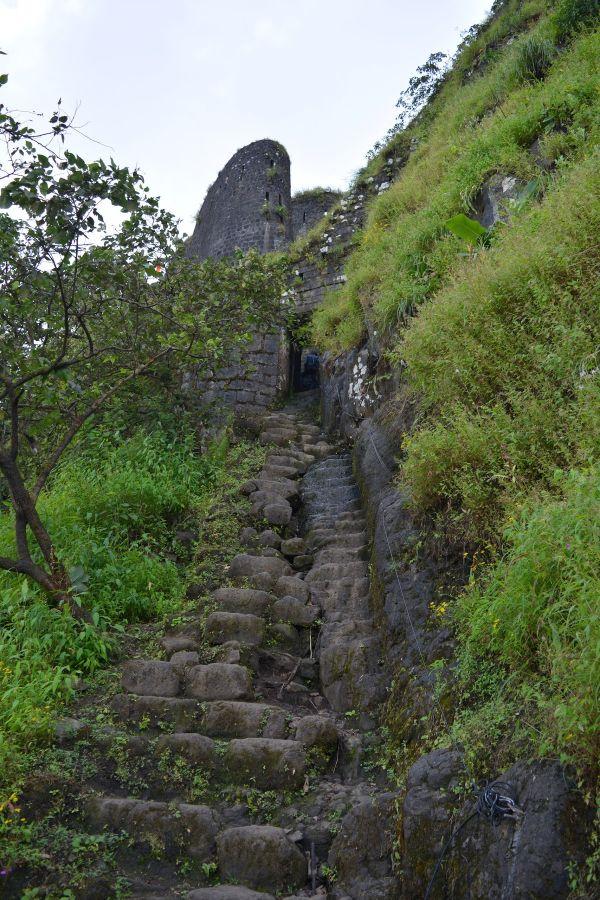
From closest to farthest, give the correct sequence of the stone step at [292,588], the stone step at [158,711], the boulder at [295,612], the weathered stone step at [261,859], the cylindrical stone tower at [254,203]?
the weathered stone step at [261,859], the stone step at [158,711], the boulder at [295,612], the stone step at [292,588], the cylindrical stone tower at [254,203]

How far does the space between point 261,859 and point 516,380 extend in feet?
9.68

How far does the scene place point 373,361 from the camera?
712cm

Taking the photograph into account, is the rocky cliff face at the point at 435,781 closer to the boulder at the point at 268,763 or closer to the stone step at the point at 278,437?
the boulder at the point at 268,763

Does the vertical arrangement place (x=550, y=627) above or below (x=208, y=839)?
above

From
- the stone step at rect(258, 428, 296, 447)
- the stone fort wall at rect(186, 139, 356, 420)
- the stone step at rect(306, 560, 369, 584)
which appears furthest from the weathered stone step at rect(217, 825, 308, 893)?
the stone fort wall at rect(186, 139, 356, 420)

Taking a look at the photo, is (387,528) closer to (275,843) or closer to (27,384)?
(275,843)

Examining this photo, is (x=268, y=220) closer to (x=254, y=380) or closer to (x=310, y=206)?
(x=310, y=206)

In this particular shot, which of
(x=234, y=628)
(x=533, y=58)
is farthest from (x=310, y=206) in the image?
(x=234, y=628)

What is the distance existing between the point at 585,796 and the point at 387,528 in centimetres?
279

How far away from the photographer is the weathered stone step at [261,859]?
8.76ft

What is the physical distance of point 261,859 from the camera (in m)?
2.72

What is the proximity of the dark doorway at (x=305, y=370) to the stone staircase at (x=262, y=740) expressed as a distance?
6020mm

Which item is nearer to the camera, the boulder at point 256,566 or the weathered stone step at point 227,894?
the weathered stone step at point 227,894

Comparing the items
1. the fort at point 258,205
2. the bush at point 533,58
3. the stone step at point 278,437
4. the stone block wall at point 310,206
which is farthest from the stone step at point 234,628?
the stone block wall at point 310,206
